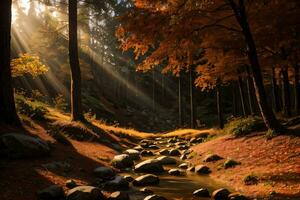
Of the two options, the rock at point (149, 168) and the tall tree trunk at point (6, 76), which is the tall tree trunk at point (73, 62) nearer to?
the tall tree trunk at point (6, 76)

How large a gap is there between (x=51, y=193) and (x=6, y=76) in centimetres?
548

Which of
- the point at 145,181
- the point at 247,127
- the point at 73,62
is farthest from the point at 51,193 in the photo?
the point at 73,62

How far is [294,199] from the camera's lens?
7258 millimetres

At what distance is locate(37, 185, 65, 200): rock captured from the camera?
24.1 ft

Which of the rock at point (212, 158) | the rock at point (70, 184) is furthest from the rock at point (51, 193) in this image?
the rock at point (212, 158)

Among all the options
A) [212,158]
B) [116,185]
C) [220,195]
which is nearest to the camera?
[220,195]

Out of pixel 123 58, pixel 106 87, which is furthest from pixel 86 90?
pixel 123 58

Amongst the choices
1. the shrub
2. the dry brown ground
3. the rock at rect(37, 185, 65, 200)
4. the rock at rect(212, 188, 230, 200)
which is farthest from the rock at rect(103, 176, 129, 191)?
the shrub

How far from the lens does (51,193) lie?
7367 mm

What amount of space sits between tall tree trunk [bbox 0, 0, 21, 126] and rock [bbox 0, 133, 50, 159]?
6.37ft

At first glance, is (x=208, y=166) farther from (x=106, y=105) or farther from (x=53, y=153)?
(x=106, y=105)

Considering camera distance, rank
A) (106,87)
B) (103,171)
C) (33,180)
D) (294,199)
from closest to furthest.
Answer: (294,199) → (33,180) → (103,171) → (106,87)

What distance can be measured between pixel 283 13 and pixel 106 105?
32.5m

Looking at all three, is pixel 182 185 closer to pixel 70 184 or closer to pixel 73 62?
pixel 70 184
